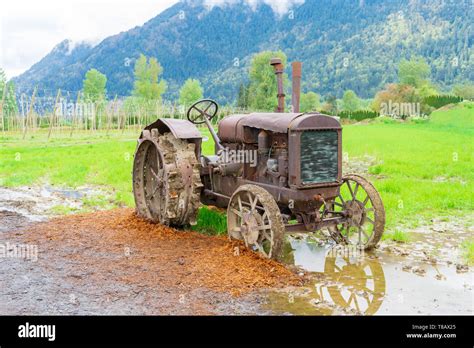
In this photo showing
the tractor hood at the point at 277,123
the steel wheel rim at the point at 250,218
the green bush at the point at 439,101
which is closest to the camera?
the steel wheel rim at the point at 250,218

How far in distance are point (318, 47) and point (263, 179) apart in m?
155

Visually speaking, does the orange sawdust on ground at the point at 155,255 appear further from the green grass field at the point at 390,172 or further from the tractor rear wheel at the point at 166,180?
the green grass field at the point at 390,172

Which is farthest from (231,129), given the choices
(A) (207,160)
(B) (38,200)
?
(B) (38,200)

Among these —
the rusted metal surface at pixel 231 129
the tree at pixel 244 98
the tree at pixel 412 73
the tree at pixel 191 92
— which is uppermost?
the tree at pixel 412 73

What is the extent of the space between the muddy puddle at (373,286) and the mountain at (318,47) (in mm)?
102794

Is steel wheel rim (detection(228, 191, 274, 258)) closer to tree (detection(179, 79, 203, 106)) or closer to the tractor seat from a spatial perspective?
the tractor seat

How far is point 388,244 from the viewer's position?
22.5ft

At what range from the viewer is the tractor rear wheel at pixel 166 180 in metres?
6.95

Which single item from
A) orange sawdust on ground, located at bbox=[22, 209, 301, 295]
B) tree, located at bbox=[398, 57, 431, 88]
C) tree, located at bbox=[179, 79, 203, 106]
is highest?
tree, located at bbox=[398, 57, 431, 88]

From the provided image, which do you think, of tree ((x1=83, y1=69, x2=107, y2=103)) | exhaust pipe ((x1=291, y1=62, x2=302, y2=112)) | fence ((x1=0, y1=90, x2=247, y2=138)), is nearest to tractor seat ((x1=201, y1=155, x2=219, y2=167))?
exhaust pipe ((x1=291, y1=62, x2=302, y2=112))

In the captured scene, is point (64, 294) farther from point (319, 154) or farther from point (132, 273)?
point (319, 154)

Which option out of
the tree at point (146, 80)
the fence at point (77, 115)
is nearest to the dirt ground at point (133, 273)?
the fence at point (77, 115)

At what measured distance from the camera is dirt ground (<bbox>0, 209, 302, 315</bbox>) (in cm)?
472

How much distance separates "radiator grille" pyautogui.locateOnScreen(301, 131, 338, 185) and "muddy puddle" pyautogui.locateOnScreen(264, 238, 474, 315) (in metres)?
1.04
